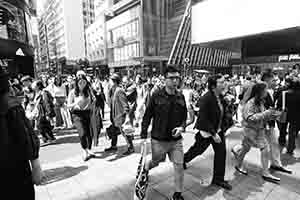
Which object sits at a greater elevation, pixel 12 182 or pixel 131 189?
pixel 12 182

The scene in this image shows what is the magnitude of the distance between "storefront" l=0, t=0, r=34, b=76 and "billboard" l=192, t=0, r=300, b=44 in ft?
37.0

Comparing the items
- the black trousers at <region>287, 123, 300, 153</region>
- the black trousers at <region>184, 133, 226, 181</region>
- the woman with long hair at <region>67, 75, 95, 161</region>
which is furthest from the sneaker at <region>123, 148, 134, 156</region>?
the black trousers at <region>287, 123, 300, 153</region>

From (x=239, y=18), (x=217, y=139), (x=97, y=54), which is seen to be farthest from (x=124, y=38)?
(x=217, y=139)

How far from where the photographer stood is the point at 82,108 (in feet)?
13.0

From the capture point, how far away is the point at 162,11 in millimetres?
42219

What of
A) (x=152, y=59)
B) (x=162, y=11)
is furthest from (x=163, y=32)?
(x=152, y=59)

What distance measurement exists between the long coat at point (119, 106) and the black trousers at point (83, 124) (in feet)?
1.98

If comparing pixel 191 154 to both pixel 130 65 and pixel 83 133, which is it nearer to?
pixel 83 133

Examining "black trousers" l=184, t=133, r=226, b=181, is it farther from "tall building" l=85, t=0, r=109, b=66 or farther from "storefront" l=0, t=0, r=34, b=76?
"tall building" l=85, t=0, r=109, b=66

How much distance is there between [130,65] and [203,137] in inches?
1586

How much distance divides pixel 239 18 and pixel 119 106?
703 centimetres

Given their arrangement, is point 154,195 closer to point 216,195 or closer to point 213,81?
point 216,195

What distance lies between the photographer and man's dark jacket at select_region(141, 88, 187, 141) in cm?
250

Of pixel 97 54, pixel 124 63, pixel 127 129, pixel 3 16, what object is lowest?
pixel 127 129
